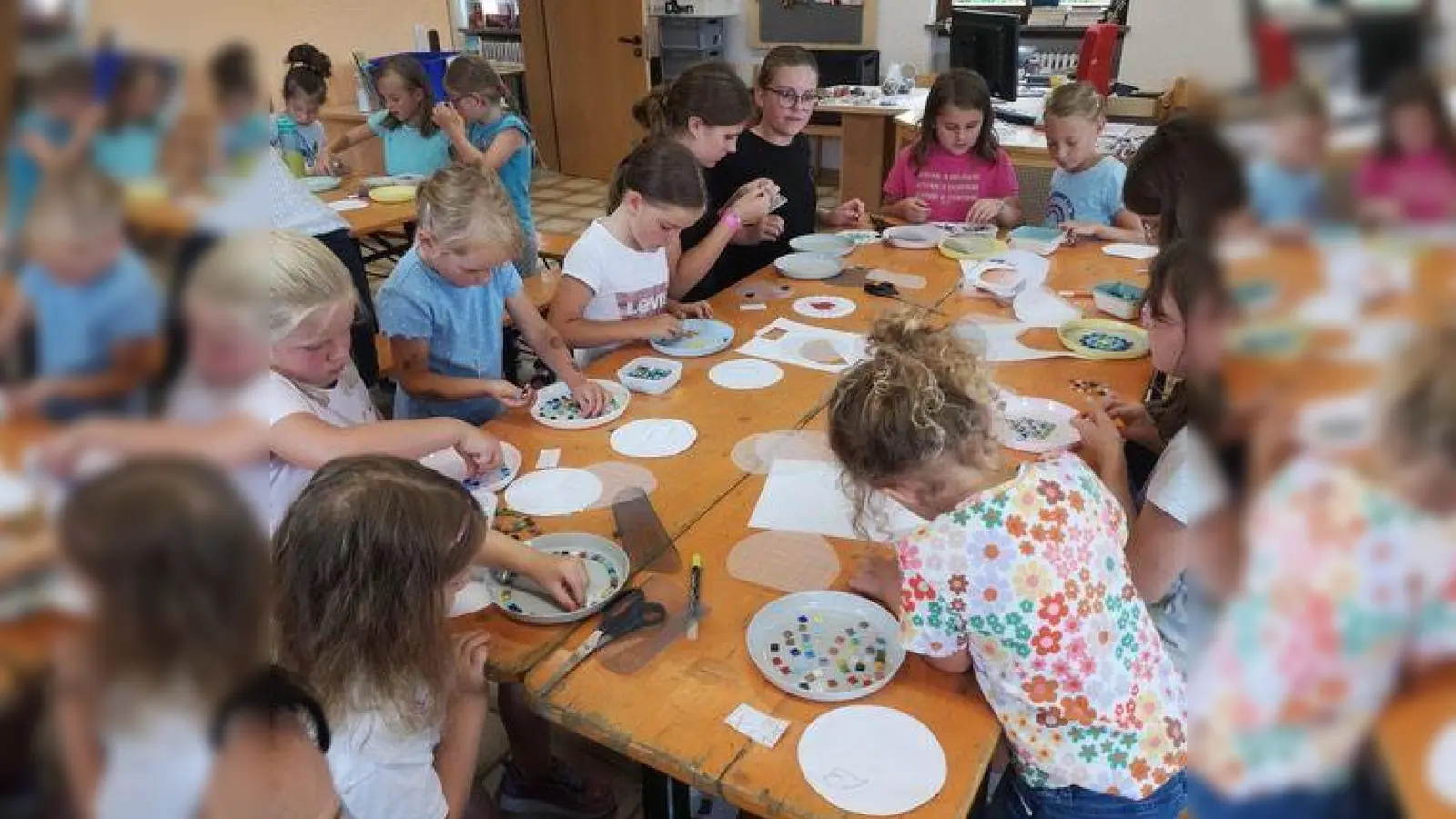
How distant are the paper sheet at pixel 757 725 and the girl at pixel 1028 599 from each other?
179mm

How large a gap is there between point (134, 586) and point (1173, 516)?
45.0 inches

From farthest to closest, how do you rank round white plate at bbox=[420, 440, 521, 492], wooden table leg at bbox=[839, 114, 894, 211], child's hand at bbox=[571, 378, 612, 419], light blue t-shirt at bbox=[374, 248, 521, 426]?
wooden table leg at bbox=[839, 114, 894, 211], light blue t-shirt at bbox=[374, 248, 521, 426], child's hand at bbox=[571, 378, 612, 419], round white plate at bbox=[420, 440, 521, 492]

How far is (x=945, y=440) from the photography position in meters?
1.05

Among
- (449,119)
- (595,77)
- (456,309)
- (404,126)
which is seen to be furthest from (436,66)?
(595,77)

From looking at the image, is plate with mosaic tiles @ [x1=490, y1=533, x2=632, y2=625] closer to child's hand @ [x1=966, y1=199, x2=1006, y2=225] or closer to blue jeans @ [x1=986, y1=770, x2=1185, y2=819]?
blue jeans @ [x1=986, y1=770, x2=1185, y2=819]

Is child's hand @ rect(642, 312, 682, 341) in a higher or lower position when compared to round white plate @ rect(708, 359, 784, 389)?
higher

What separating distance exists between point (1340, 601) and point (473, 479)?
4.34 feet

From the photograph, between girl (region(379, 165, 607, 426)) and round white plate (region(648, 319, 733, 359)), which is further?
round white plate (region(648, 319, 733, 359))

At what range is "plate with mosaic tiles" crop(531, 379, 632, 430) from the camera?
1.56 meters

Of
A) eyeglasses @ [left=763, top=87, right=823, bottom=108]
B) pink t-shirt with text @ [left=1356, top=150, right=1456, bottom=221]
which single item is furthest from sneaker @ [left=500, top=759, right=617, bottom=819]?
eyeglasses @ [left=763, top=87, right=823, bottom=108]

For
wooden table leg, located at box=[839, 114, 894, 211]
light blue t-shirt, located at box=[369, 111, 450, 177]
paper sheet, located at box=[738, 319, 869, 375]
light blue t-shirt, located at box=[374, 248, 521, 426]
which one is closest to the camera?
light blue t-shirt, located at box=[374, 248, 521, 426]

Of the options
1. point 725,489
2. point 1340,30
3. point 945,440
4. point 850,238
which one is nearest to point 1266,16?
point 1340,30

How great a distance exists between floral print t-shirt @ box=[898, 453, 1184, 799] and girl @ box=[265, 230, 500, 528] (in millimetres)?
659

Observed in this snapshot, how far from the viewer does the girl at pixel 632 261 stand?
1907mm
